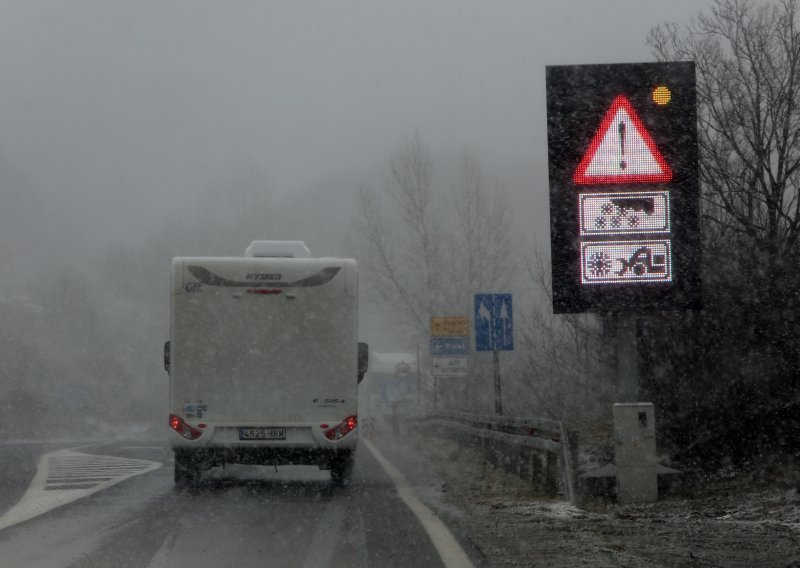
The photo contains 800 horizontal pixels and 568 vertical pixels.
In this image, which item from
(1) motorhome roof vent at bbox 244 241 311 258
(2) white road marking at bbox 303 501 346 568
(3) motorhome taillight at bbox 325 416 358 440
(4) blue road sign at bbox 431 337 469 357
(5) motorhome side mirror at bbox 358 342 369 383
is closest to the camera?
(2) white road marking at bbox 303 501 346 568

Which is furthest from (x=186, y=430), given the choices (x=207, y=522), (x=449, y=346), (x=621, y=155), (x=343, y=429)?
(x=449, y=346)

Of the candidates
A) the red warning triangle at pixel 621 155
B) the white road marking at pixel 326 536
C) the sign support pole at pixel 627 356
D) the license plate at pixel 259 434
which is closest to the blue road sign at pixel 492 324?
the license plate at pixel 259 434

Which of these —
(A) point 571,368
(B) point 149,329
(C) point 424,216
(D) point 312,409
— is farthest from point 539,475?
(B) point 149,329

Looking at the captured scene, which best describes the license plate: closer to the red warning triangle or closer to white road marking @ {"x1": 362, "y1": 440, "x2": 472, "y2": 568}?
white road marking @ {"x1": 362, "y1": 440, "x2": 472, "y2": 568}

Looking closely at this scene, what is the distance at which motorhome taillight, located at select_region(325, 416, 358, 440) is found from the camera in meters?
13.3

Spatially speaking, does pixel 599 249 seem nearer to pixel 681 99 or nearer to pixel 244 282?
pixel 681 99

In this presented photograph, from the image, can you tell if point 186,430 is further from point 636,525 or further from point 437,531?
point 636,525

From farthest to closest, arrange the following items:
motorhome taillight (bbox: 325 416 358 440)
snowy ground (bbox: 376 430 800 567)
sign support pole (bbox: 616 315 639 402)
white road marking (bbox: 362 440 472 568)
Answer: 1. motorhome taillight (bbox: 325 416 358 440)
2. sign support pole (bbox: 616 315 639 402)
3. white road marking (bbox: 362 440 472 568)
4. snowy ground (bbox: 376 430 800 567)

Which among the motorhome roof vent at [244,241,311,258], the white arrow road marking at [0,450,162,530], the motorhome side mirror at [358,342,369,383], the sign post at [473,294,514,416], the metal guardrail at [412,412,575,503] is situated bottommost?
the white arrow road marking at [0,450,162,530]

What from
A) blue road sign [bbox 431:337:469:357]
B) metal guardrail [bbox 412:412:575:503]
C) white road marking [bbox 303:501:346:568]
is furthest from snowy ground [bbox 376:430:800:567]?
blue road sign [bbox 431:337:469:357]

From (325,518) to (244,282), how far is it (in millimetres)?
4160

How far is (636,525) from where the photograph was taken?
898 centimetres

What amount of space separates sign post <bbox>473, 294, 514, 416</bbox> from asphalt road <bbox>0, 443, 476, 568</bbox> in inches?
230

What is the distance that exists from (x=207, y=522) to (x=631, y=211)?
5.06 meters
